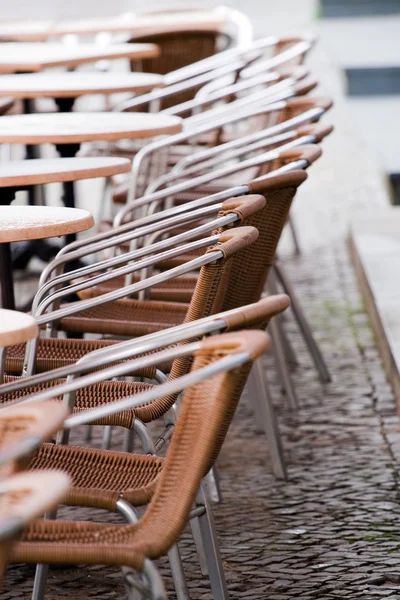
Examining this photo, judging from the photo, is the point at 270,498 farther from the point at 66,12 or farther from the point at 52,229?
the point at 66,12

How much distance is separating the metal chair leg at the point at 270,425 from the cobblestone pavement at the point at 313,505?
42 millimetres

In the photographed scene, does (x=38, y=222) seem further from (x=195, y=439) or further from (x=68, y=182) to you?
(x=68, y=182)

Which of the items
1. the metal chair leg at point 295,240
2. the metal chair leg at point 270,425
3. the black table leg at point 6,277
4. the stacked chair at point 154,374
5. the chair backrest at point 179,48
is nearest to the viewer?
the stacked chair at point 154,374

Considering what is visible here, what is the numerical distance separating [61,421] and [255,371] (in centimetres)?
215

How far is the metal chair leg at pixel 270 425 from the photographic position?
3.80m

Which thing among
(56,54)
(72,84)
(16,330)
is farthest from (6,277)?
(56,54)

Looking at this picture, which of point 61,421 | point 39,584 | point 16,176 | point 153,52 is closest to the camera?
point 61,421

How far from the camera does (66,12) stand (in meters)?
15.5

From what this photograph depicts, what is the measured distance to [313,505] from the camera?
359 cm

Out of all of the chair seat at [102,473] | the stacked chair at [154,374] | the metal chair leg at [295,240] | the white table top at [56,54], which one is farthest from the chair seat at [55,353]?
the metal chair leg at [295,240]

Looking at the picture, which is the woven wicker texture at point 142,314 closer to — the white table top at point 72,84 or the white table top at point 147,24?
the white table top at point 72,84

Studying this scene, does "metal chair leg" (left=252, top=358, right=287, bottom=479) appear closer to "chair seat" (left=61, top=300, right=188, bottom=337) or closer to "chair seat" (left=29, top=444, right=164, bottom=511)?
"chair seat" (left=61, top=300, right=188, bottom=337)

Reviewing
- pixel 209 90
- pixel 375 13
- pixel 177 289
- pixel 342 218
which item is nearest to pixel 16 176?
pixel 177 289

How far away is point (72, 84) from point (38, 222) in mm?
2245
